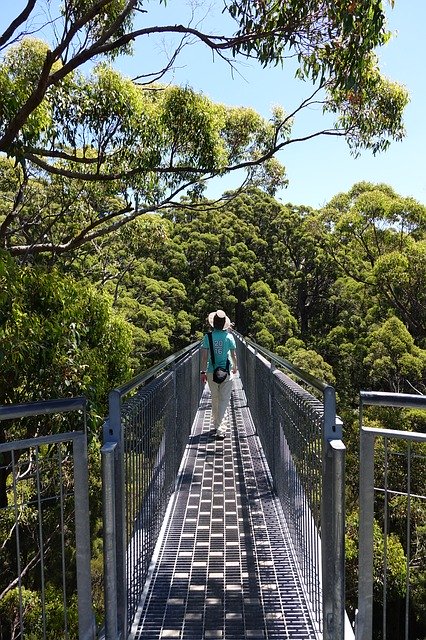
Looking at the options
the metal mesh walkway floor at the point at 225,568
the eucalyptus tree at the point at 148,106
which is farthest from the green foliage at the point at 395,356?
the metal mesh walkway floor at the point at 225,568

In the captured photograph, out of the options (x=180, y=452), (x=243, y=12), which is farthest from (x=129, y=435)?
(x=243, y=12)

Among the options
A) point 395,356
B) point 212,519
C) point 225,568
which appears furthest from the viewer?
point 395,356

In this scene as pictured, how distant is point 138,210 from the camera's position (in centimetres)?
1245

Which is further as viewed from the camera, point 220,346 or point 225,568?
point 220,346

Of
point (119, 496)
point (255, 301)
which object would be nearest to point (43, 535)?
point (119, 496)

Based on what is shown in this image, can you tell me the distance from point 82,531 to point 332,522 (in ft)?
3.68

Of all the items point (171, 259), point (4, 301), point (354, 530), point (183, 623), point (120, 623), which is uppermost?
point (171, 259)

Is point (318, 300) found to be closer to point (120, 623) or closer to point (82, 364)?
point (82, 364)

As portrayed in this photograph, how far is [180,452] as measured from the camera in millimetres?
6715

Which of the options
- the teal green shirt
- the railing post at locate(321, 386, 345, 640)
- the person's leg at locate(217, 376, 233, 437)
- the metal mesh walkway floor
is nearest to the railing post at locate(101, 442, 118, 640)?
the metal mesh walkway floor

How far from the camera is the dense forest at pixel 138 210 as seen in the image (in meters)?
6.88

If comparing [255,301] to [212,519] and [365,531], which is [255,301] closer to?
[212,519]

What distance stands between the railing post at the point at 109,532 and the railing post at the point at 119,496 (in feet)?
0.24

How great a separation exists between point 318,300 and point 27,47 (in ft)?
85.9
